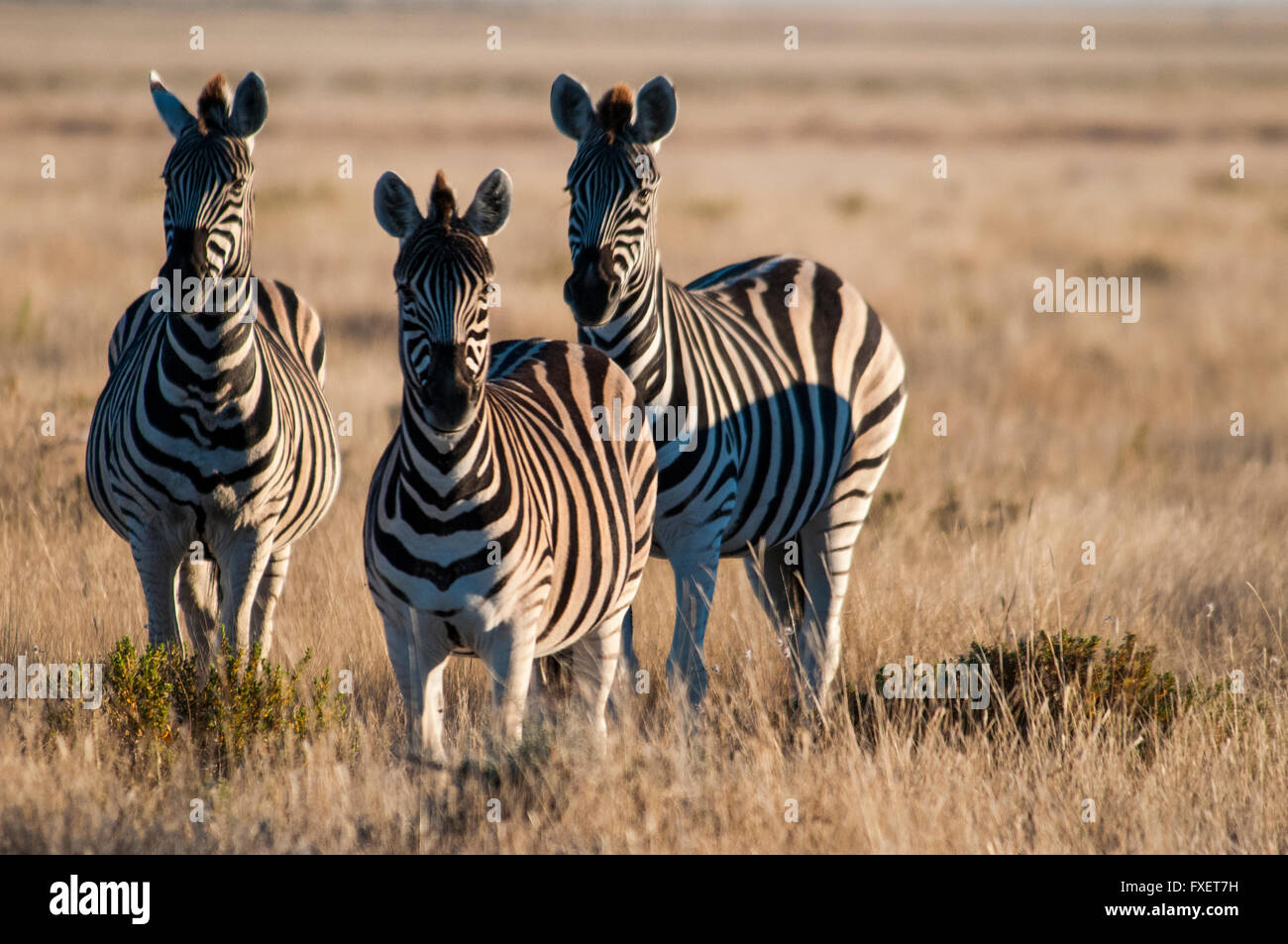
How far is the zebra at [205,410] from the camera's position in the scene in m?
4.76

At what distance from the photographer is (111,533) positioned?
7730 mm

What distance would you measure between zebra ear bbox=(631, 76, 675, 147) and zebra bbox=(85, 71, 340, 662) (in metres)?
1.56

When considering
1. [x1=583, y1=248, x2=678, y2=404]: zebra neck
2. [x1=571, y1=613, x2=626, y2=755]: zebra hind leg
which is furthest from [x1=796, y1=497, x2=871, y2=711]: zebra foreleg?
[x1=571, y1=613, x2=626, y2=755]: zebra hind leg

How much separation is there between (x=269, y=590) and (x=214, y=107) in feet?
7.50

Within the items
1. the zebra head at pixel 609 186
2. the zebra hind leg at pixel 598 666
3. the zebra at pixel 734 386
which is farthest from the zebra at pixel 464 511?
the zebra at pixel 734 386

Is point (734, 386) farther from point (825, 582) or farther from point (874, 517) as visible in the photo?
point (874, 517)

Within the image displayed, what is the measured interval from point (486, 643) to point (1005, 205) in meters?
23.1

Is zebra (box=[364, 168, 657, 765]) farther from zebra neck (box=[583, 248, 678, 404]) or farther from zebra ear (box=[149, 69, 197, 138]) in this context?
zebra ear (box=[149, 69, 197, 138])

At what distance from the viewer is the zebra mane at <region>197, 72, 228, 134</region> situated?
4906mm

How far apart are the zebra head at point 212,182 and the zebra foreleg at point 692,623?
2238 millimetres

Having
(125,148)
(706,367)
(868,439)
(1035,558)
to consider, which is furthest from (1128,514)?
(125,148)

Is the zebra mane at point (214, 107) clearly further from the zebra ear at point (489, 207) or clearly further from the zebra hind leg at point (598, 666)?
the zebra hind leg at point (598, 666)
